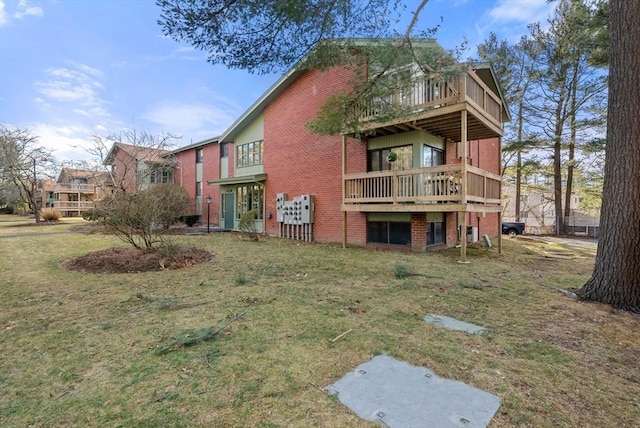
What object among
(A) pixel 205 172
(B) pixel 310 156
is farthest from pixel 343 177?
(A) pixel 205 172

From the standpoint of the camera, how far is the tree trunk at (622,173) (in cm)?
450

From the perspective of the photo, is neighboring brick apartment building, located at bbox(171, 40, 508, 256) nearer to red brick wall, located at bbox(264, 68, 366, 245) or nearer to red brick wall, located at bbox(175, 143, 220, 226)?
red brick wall, located at bbox(264, 68, 366, 245)

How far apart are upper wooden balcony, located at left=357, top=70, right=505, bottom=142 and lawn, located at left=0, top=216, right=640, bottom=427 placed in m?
4.63

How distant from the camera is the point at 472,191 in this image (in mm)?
9031

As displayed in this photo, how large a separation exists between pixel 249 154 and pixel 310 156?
5.29 meters

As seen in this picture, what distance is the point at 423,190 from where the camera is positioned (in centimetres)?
936

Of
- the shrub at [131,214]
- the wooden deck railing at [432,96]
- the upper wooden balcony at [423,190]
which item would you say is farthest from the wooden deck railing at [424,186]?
the shrub at [131,214]

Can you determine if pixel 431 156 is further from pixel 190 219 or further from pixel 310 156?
pixel 190 219

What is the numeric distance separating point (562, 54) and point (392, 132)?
1504 centimetres

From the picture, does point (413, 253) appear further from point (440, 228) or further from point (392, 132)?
point (392, 132)

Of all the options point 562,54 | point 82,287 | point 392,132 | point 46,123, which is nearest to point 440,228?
point 392,132

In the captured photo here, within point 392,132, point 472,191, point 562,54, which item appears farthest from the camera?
point 562,54

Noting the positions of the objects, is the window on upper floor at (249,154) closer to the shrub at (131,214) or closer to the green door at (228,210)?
the green door at (228,210)

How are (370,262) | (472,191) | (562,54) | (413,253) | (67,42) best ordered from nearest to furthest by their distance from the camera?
(370,262) → (472,191) → (413,253) → (67,42) → (562,54)
